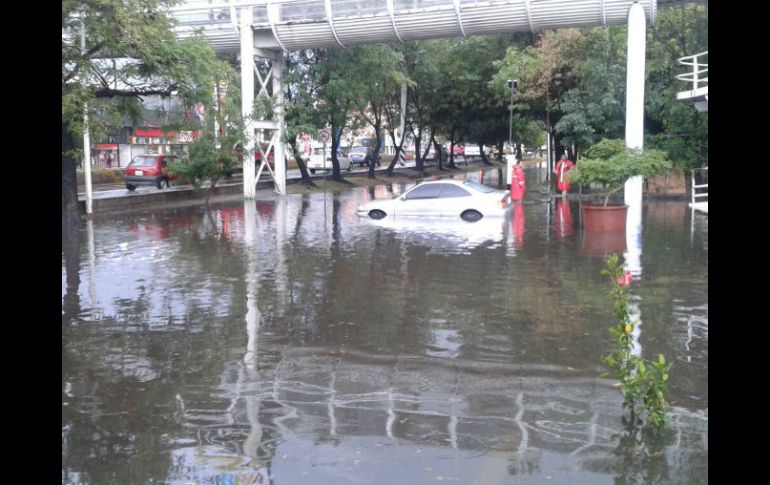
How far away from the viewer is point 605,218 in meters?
18.5

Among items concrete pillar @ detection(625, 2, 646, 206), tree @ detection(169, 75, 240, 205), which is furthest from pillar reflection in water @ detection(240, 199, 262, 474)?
concrete pillar @ detection(625, 2, 646, 206)

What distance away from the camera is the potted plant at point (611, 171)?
17.5 m

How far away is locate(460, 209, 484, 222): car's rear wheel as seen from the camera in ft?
74.9

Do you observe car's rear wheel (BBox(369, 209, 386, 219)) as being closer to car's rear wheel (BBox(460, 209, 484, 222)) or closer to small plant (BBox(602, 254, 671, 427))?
car's rear wheel (BBox(460, 209, 484, 222))

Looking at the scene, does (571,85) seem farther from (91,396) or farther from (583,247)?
(91,396)

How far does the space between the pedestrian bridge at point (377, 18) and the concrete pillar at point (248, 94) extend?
24 cm

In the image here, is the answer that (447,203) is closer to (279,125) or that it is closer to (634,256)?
(634,256)

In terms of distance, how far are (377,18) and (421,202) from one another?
855 cm

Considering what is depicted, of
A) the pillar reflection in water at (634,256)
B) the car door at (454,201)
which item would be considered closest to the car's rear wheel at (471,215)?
the car door at (454,201)

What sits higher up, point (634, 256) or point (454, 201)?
point (454, 201)

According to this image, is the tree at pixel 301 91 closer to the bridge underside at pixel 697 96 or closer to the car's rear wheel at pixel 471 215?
the car's rear wheel at pixel 471 215

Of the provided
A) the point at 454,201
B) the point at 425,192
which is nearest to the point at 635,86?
the point at 454,201
